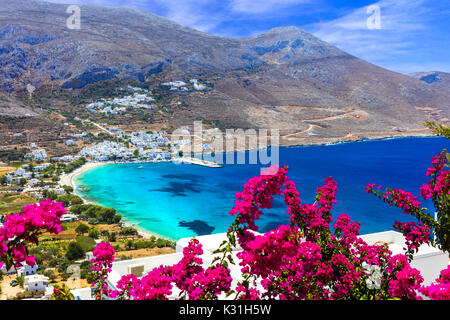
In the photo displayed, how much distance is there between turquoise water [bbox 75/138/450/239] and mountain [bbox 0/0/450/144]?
60.7ft

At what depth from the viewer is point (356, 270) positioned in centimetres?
275

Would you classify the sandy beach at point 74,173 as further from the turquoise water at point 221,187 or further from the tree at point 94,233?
the tree at point 94,233

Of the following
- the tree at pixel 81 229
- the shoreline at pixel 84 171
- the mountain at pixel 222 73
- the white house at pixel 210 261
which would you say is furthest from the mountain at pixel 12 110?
the white house at pixel 210 261

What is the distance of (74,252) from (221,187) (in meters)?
21.0

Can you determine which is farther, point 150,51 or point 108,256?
point 150,51

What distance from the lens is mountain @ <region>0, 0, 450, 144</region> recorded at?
76.6 m

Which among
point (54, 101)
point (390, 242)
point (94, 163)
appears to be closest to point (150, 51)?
point (54, 101)

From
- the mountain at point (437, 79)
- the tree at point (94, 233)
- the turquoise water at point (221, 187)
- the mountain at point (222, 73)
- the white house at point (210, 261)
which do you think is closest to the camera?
the white house at point (210, 261)

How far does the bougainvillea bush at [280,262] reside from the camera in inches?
72.2

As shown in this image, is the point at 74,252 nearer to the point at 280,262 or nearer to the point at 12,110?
the point at 280,262

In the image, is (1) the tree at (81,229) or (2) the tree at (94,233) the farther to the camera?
(1) the tree at (81,229)

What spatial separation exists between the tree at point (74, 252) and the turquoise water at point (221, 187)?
6195 mm

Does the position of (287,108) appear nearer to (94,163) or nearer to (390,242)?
(94,163)
